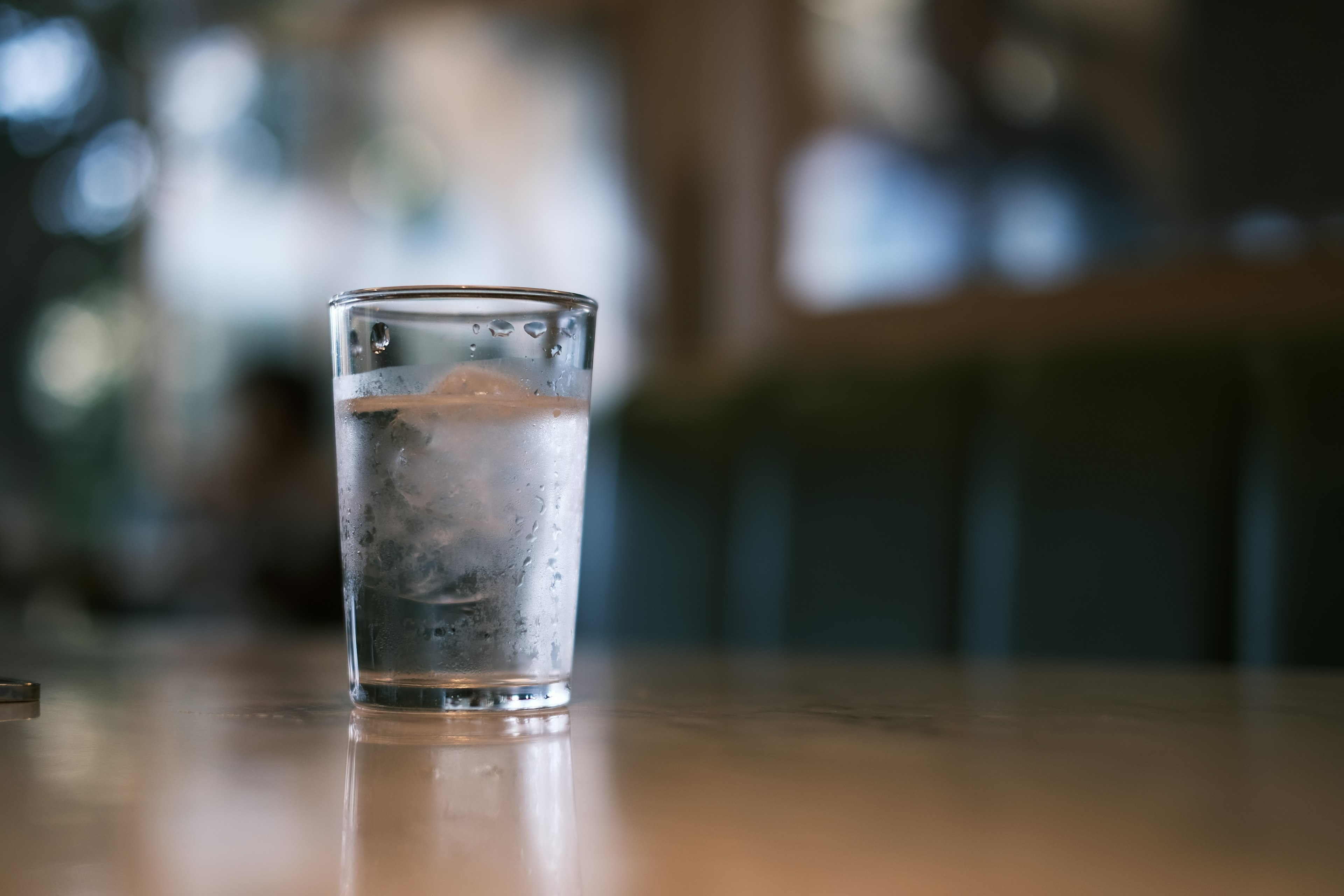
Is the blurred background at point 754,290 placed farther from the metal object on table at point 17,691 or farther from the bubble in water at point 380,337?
the bubble in water at point 380,337

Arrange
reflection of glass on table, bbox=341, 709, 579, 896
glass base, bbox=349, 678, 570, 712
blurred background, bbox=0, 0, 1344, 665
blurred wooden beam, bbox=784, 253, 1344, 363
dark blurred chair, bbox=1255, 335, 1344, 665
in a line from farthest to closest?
blurred wooden beam, bbox=784, 253, 1344, 363, blurred background, bbox=0, 0, 1344, 665, dark blurred chair, bbox=1255, 335, 1344, 665, glass base, bbox=349, 678, 570, 712, reflection of glass on table, bbox=341, 709, 579, 896

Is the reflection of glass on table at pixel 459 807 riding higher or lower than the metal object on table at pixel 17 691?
higher

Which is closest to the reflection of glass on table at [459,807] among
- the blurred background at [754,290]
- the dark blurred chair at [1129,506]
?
the blurred background at [754,290]

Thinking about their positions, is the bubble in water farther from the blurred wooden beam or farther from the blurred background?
the blurred wooden beam

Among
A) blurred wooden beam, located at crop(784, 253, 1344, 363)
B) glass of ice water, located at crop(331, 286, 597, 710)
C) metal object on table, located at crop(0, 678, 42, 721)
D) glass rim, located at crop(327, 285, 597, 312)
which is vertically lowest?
metal object on table, located at crop(0, 678, 42, 721)

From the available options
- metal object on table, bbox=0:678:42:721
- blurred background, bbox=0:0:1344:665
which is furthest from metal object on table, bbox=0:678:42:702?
blurred background, bbox=0:0:1344:665

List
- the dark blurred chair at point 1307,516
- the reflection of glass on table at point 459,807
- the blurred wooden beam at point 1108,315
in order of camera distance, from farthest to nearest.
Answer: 1. the blurred wooden beam at point 1108,315
2. the dark blurred chair at point 1307,516
3. the reflection of glass on table at point 459,807

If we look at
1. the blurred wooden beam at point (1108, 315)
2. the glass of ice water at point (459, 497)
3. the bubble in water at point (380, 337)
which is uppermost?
the blurred wooden beam at point (1108, 315)

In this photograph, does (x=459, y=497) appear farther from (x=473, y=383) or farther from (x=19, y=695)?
(x=19, y=695)

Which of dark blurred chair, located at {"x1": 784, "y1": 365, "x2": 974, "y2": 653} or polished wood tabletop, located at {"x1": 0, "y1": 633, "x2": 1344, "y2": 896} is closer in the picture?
polished wood tabletop, located at {"x1": 0, "y1": 633, "x2": 1344, "y2": 896}
